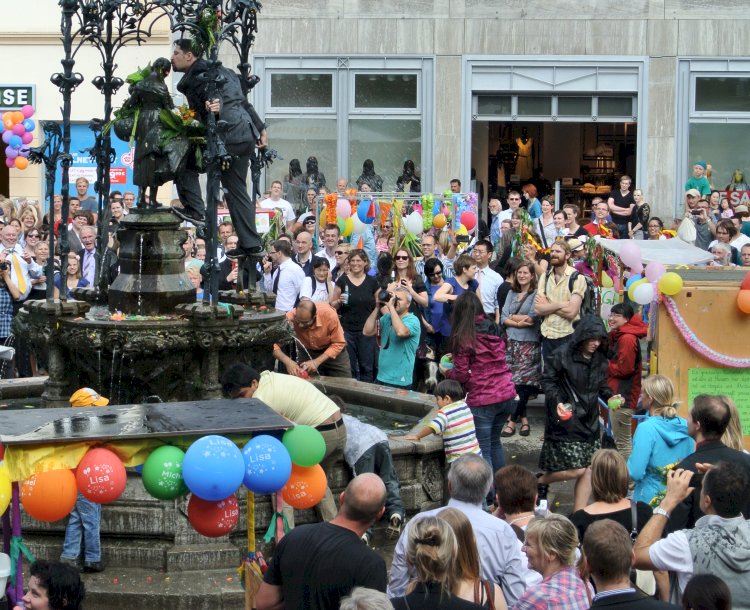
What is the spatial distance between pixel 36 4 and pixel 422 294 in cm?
1521

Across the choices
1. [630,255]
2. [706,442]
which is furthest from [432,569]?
[630,255]

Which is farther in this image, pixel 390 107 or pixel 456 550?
pixel 390 107

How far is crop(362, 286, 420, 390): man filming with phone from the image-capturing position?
13.5 metres

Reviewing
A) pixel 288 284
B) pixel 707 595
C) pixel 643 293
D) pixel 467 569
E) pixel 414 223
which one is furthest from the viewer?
pixel 414 223

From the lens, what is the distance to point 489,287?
1509 centimetres

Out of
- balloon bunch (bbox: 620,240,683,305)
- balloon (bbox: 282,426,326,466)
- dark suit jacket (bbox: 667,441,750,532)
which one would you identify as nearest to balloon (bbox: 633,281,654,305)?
balloon bunch (bbox: 620,240,683,305)

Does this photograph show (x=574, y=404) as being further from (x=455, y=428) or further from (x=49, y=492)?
(x=49, y=492)

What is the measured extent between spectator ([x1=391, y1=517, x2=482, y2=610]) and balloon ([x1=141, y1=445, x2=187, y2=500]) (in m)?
1.18

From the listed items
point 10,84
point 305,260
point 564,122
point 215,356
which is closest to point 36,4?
point 10,84

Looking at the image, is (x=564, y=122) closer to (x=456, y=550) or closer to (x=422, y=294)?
(x=422, y=294)

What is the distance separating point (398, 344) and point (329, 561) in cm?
746

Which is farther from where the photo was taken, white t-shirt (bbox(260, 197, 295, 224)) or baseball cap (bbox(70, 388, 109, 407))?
white t-shirt (bbox(260, 197, 295, 224))

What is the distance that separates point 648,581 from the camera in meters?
7.89

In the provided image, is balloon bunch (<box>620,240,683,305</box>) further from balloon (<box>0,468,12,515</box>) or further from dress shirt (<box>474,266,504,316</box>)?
balloon (<box>0,468,12,515</box>)
